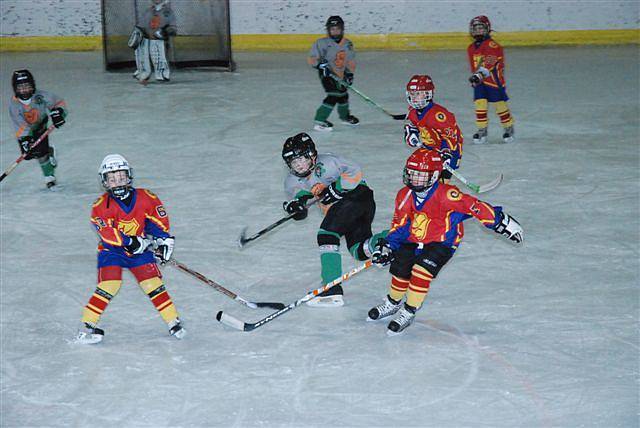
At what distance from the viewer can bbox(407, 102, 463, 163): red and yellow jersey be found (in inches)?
197

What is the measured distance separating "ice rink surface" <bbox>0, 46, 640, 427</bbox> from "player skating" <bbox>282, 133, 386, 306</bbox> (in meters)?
0.18

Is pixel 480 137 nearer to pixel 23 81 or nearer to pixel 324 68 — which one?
pixel 324 68

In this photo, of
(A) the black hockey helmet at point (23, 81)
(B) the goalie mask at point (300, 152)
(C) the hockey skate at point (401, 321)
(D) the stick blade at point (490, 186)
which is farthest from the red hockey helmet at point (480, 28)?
(C) the hockey skate at point (401, 321)

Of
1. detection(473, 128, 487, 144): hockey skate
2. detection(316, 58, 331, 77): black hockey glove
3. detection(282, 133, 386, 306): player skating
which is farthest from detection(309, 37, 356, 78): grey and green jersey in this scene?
detection(282, 133, 386, 306): player skating

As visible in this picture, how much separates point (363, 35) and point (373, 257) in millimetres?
9243

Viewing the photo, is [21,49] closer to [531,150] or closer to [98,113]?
[98,113]

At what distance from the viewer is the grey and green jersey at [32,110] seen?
19.0 feet

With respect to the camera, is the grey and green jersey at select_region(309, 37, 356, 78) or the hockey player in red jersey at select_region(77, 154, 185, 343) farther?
the grey and green jersey at select_region(309, 37, 356, 78)

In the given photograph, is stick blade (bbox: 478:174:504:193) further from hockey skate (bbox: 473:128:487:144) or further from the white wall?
the white wall

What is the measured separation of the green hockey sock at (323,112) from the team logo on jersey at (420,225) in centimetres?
416

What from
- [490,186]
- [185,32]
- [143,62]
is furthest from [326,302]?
[185,32]

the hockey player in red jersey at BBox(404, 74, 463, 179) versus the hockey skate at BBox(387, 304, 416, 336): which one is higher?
the hockey player in red jersey at BBox(404, 74, 463, 179)

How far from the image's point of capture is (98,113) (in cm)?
843

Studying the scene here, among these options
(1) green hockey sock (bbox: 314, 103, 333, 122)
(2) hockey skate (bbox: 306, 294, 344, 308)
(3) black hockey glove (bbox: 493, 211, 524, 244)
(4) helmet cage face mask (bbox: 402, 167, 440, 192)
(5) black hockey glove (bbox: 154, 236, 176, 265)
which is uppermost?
(4) helmet cage face mask (bbox: 402, 167, 440, 192)
